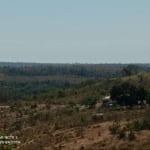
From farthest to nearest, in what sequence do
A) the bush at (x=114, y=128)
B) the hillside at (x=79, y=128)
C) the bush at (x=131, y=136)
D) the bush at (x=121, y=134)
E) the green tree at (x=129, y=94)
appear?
the green tree at (x=129, y=94) → the bush at (x=114, y=128) → the bush at (x=121, y=134) → the hillside at (x=79, y=128) → the bush at (x=131, y=136)

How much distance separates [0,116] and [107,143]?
110 ft

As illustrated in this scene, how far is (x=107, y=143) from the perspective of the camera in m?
46.3

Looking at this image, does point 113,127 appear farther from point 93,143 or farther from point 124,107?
point 124,107

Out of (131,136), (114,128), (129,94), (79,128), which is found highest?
(129,94)

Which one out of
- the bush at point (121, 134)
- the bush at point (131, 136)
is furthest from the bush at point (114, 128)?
the bush at point (131, 136)

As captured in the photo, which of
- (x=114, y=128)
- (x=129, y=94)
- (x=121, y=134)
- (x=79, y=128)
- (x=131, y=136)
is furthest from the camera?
(x=129, y=94)

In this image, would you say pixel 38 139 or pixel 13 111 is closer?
pixel 38 139

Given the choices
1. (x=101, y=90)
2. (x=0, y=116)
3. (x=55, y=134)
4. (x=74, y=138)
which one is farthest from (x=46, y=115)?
(x=101, y=90)

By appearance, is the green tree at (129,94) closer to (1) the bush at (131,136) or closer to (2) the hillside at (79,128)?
(2) the hillside at (79,128)

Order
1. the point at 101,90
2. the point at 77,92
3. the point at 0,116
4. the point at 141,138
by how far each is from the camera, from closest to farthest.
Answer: the point at 141,138
the point at 0,116
the point at 101,90
the point at 77,92

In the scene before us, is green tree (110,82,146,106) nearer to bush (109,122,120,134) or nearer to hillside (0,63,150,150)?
hillside (0,63,150,150)

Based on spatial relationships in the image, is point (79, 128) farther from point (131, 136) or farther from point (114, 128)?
point (131, 136)

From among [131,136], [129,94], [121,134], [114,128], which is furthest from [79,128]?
[129,94]

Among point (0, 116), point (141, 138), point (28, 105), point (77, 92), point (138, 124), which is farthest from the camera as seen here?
point (77, 92)
